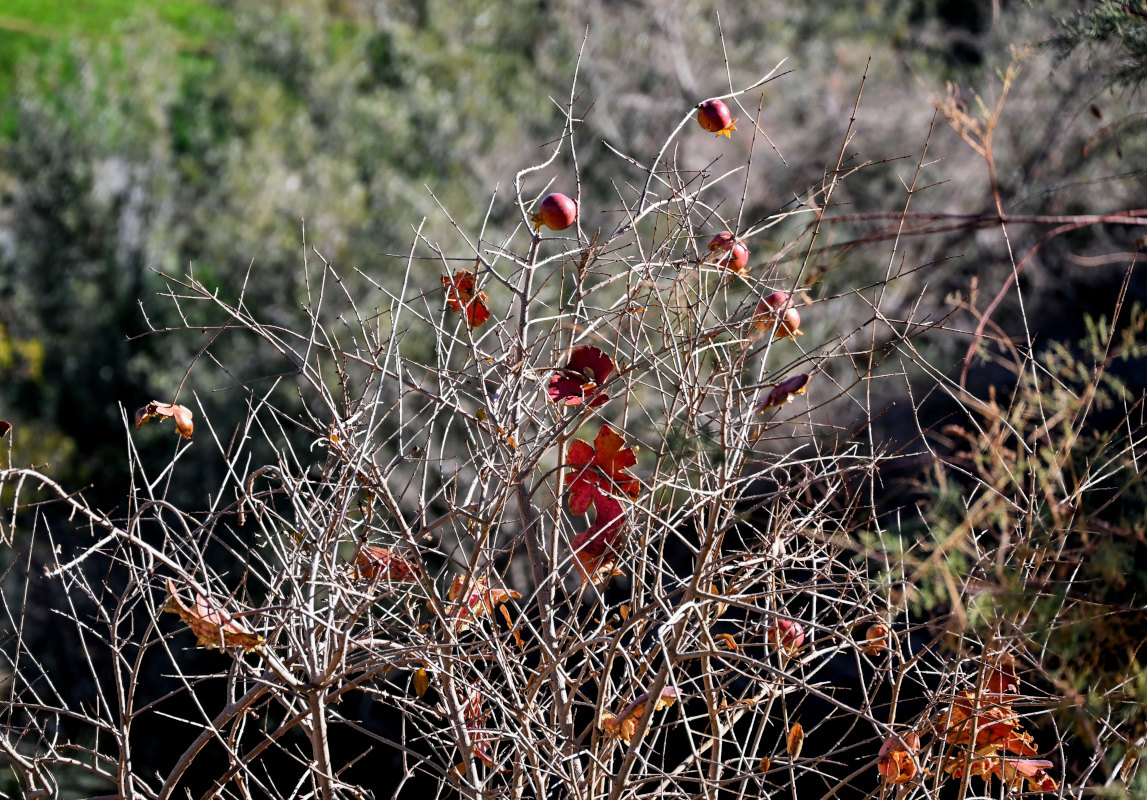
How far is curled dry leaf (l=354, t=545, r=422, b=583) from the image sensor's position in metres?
1.71

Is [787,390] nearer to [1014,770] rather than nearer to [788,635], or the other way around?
[788,635]

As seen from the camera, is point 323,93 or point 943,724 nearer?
point 943,724

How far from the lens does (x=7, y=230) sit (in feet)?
25.2

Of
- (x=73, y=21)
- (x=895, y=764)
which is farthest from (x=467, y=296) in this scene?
(x=73, y=21)

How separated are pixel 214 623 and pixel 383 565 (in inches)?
10.6

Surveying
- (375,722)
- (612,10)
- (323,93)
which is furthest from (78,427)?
(612,10)

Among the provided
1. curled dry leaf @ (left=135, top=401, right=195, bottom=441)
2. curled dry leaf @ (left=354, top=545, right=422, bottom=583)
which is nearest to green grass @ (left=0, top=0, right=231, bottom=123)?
curled dry leaf @ (left=135, top=401, right=195, bottom=441)

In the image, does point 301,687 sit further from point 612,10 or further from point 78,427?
point 612,10

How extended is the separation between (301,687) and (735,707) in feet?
2.42

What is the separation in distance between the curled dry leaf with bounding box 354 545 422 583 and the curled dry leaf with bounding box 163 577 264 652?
23 cm

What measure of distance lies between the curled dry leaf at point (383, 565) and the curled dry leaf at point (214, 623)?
227mm

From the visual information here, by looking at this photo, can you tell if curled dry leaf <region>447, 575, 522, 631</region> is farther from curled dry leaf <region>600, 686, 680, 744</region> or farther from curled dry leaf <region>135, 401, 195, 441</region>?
curled dry leaf <region>135, 401, 195, 441</region>

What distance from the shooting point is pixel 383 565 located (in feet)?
5.49

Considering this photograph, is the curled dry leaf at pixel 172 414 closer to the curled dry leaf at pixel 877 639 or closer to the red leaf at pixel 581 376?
the red leaf at pixel 581 376
